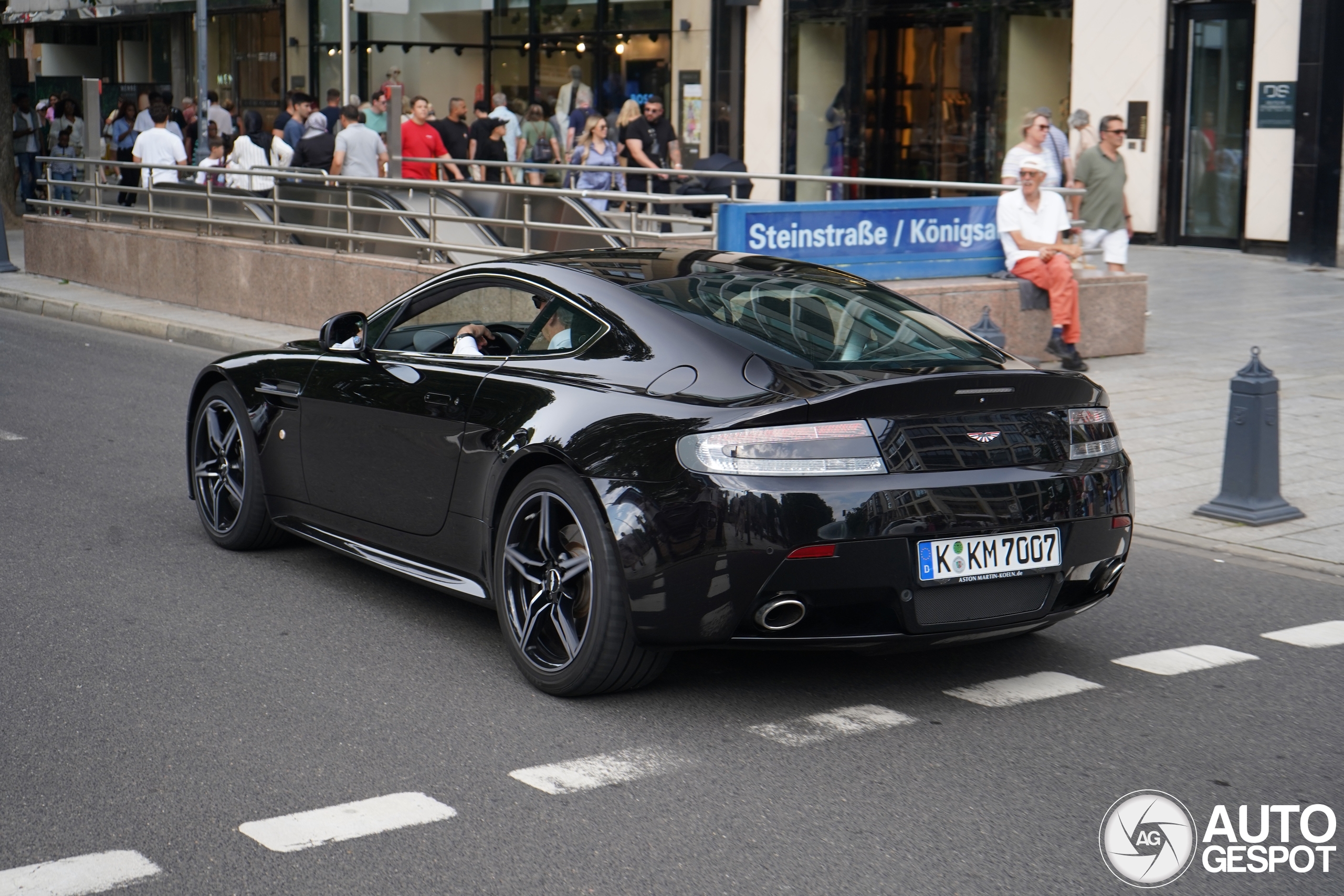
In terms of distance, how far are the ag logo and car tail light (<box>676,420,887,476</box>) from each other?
1170 mm

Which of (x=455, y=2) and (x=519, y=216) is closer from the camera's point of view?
(x=519, y=216)

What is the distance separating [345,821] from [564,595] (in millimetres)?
1232

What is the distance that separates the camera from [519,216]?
51.0 feet

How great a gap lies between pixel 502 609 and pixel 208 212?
13022 mm

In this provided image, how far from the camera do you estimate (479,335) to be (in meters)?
5.91

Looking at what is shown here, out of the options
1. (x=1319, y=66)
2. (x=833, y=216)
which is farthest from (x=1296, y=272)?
(x=833, y=216)

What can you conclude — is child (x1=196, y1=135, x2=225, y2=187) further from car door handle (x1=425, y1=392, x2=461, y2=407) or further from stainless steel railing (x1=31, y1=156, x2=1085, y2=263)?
car door handle (x1=425, y1=392, x2=461, y2=407)

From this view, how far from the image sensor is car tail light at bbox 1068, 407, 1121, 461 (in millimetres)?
4980

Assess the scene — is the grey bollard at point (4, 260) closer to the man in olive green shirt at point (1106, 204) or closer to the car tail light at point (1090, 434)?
the man in olive green shirt at point (1106, 204)

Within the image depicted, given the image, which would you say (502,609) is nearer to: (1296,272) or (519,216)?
(519,216)

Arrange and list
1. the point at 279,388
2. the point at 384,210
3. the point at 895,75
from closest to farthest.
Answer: the point at 279,388, the point at 384,210, the point at 895,75

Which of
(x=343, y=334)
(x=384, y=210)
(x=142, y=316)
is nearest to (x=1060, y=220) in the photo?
(x=384, y=210)

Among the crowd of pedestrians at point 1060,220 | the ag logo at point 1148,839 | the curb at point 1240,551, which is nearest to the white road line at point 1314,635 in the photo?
the curb at point 1240,551

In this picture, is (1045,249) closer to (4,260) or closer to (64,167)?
(4,260)
